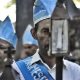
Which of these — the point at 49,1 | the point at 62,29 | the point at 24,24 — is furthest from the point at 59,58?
the point at 24,24

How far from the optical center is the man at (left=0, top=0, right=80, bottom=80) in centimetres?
220

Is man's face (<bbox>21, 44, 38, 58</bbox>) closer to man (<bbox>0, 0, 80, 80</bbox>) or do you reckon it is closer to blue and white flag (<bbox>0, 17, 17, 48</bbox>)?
blue and white flag (<bbox>0, 17, 17, 48</bbox>)

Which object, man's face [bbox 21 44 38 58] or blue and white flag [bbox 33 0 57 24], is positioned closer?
blue and white flag [bbox 33 0 57 24]

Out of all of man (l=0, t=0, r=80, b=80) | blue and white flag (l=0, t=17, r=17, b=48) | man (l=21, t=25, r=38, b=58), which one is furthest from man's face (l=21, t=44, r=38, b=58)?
man (l=0, t=0, r=80, b=80)

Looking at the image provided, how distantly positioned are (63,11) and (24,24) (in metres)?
3.37

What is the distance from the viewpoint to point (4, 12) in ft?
16.1

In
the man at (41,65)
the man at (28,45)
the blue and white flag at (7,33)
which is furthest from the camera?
the man at (28,45)

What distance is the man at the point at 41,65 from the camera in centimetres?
220

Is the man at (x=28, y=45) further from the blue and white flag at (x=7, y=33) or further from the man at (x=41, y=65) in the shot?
the man at (x=41, y=65)

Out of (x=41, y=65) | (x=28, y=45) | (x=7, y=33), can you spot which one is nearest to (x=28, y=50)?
(x=28, y=45)

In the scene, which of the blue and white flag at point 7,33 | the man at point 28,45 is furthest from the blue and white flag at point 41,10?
the man at point 28,45

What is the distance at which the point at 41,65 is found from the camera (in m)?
2.36

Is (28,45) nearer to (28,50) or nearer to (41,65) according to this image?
(28,50)

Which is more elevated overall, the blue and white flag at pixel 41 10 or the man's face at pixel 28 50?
the blue and white flag at pixel 41 10
